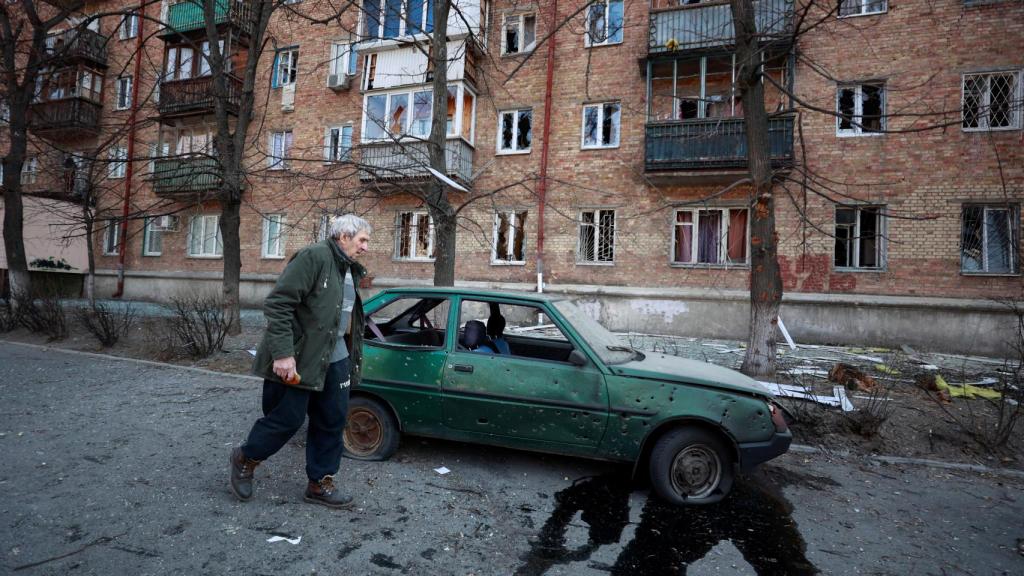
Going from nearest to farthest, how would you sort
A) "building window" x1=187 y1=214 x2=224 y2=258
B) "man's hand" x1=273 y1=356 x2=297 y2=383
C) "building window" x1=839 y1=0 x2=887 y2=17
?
"man's hand" x1=273 y1=356 x2=297 y2=383, "building window" x1=839 y1=0 x2=887 y2=17, "building window" x1=187 y1=214 x2=224 y2=258

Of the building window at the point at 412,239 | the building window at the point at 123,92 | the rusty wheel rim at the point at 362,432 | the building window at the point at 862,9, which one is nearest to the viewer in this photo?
the rusty wheel rim at the point at 362,432

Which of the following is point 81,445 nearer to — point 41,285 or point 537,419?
point 537,419

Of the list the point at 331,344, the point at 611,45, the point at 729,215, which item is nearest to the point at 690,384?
the point at 331,344

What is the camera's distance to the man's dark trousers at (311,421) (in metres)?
2.91

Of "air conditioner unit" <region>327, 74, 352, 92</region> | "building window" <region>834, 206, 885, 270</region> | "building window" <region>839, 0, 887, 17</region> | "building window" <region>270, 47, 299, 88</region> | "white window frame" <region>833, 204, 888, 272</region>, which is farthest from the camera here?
"building window" <region>270, 47, 299, 88</region>

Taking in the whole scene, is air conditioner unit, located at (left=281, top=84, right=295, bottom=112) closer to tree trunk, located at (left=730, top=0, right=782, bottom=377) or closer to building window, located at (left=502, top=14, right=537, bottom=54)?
building window, located at (left=502, top=14, right=537, bottom=54)

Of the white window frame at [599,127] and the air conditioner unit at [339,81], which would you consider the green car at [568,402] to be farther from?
the air conditioner unit at [339,81]

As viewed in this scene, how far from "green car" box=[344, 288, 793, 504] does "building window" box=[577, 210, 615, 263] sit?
9168 mm

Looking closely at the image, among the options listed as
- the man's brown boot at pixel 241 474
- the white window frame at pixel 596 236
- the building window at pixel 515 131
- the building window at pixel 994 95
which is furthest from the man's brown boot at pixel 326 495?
the building window at pixel 994 95

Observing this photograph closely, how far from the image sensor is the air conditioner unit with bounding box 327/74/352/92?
51.5 feet

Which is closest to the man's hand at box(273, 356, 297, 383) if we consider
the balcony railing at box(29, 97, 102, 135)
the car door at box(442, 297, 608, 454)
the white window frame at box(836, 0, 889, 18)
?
the car door at box(442, 297, 608, 454)

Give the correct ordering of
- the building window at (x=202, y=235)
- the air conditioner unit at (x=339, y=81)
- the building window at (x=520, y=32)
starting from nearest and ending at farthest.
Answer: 1. the building window at (x=520, y=32)
2. the air conditioner unit at (x=339, y=81)
3. the building window at (x=202, y=235)

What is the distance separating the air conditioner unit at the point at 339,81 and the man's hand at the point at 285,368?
50.6 feet

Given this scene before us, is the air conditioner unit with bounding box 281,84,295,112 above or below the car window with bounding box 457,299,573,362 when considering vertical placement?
above
